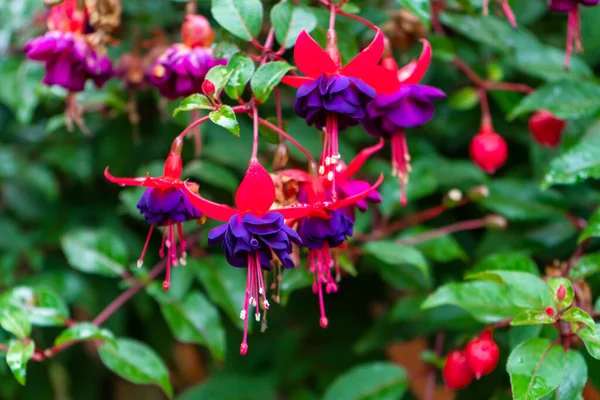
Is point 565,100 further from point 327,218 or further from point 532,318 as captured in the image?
point 327,218

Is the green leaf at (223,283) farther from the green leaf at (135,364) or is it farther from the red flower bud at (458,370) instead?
the red flower bud at (458,370)

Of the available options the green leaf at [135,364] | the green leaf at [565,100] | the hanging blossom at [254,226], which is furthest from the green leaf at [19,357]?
the green leaf at [565,100]

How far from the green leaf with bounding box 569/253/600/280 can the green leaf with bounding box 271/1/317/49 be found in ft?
1.65

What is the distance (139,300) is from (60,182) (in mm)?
436

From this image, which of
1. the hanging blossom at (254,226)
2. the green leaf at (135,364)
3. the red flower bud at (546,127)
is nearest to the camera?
the hanging blossom at (254,226)

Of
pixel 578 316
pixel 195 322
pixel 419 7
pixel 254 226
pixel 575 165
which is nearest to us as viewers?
pixel 254 226

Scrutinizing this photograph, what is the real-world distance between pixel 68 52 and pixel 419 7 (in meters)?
0.47

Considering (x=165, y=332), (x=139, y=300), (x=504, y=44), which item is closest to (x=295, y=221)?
(x=504, y=44)

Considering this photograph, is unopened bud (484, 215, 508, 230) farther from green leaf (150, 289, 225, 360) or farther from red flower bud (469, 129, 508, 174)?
green leaf (150, 289, 225, 360)

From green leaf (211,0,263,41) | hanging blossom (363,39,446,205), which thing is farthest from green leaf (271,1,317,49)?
hanging blossom (363,39,446,205)

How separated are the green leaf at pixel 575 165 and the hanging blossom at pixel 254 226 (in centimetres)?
44

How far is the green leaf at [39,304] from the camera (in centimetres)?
100

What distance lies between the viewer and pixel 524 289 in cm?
81

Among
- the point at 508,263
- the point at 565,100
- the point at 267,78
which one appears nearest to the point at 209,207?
the point at 267,78
